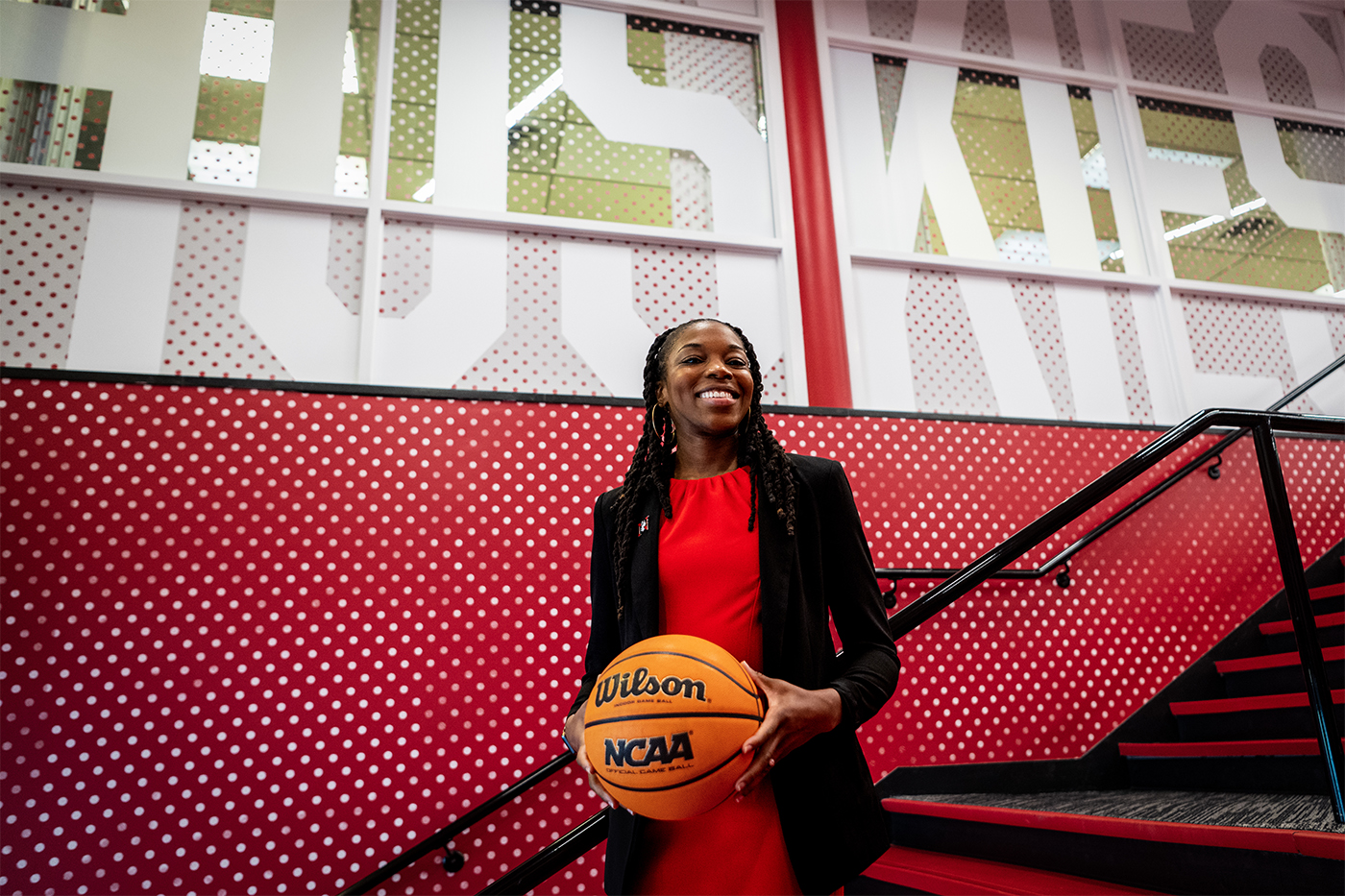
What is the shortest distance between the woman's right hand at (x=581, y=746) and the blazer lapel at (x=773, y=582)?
28 cm

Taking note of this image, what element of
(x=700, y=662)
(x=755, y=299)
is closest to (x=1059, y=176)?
(x=755, y=299)

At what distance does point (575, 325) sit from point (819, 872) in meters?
2.87

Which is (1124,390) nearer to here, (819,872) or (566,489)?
(566,489)

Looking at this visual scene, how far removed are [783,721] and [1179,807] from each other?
189cm

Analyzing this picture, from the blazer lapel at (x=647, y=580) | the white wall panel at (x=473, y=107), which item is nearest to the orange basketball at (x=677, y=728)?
the blazer lapel at (x=647, y=580)

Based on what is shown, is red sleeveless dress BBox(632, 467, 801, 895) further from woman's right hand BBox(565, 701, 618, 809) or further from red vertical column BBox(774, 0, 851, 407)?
red vertical column BBox(774, 0, 851, 407)

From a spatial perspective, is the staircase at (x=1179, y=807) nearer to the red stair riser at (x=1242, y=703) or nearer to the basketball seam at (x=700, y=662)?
the red stair riser at (x=1242, y=703)

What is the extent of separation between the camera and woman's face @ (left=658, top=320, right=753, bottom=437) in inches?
50.4

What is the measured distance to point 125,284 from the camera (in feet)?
10.4

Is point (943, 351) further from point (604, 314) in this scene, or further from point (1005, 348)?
point (604, 314)

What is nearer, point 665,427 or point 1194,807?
point 665,427

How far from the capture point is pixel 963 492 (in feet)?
11.2

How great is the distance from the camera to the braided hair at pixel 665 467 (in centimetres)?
120

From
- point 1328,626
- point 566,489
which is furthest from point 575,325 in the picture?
point 1328,626
